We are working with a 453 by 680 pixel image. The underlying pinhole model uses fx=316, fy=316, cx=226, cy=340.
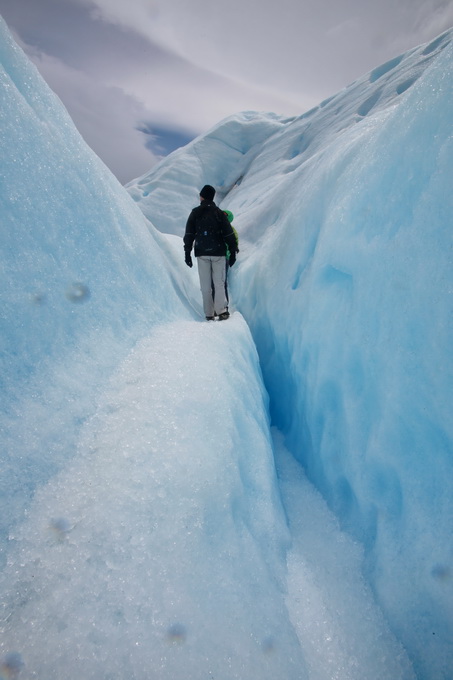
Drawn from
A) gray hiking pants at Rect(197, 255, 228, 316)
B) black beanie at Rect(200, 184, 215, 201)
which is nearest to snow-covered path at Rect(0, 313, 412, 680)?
gray hiking pants at Rect(197, 255, 228, 316)

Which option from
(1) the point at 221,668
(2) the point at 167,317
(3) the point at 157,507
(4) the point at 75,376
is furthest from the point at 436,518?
(2) the point at 167,317

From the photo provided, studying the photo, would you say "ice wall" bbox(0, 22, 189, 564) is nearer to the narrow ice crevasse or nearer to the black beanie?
the narrow ice crevasse

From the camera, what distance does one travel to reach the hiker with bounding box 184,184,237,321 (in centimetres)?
314

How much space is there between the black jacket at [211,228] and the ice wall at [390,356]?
0.93 m

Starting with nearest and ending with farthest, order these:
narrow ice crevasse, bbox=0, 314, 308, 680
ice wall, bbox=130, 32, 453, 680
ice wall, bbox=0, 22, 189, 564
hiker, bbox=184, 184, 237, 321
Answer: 1. narrow ice crevasse, bbox=0, 314, 308, 680
2. ice wall, bbox=0, 22, 189, 564
3. ice wall, bbox=130, 32, 453, 680
4. hiker, bbox=184, 184, 237, 321

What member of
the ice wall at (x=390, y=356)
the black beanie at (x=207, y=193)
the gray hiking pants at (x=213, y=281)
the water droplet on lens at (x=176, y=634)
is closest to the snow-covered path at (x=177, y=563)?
the water droplet on lens at (x=176, y=634)

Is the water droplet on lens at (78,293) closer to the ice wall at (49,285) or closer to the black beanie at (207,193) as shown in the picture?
the ice wall at (49,285)

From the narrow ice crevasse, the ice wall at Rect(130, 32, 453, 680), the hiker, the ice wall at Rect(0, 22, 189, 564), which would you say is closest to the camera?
the narrow ice crevasse

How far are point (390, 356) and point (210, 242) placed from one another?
2.20 m

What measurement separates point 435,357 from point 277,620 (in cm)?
110

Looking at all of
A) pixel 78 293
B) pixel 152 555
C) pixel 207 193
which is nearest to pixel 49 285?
pixel 78 293

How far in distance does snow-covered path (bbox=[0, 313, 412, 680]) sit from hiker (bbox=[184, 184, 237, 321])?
1768 mm

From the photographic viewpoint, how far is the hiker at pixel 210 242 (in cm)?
314

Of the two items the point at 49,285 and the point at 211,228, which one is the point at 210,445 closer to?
the point at 49,285
